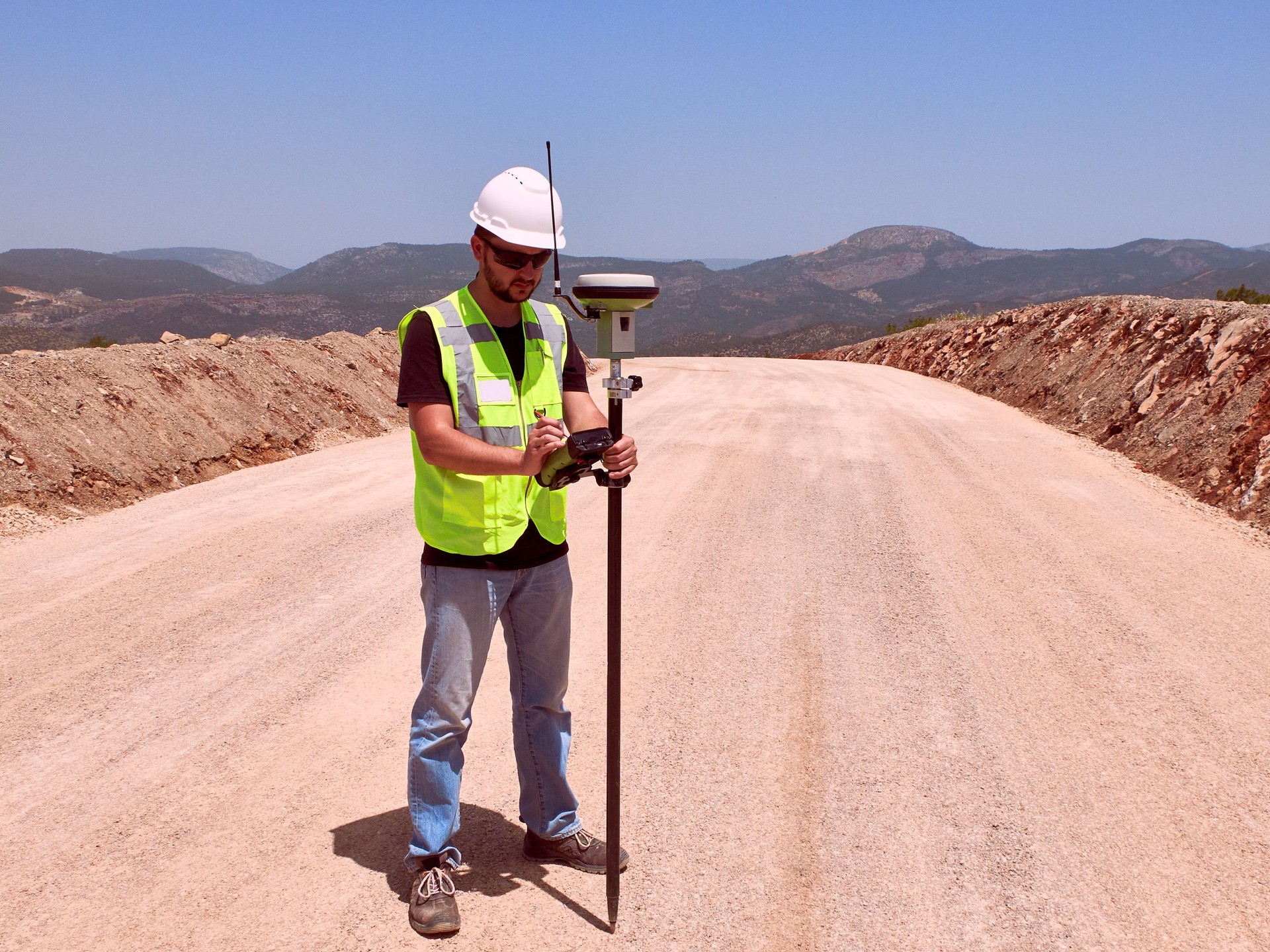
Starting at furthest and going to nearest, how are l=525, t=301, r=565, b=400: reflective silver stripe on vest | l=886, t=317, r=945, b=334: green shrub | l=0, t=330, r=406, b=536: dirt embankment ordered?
l=886, t=317, r=945, b=334: green shrub → l=0, t=330, r=406, b=536: dirt embankment → l=525, t=301, r=565, b=400: reflective silver stripe on vest

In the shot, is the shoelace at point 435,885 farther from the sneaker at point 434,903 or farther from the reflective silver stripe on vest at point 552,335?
the reflective silver stripe on vest at point 552,335

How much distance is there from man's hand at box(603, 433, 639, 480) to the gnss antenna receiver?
2 centimetres

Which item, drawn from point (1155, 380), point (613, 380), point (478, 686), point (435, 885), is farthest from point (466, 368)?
point (1155, 380)

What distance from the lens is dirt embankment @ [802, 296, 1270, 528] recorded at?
9.68 meters

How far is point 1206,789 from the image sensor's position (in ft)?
12.5

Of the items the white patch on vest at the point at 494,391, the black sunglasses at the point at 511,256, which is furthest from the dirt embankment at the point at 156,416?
the black sunglasses at the point at 511,256

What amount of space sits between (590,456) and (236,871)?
2.05 metres

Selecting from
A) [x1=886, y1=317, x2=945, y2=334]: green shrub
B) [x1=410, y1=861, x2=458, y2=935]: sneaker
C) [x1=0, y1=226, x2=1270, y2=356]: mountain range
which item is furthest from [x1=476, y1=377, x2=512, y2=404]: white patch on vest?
[x1=0, y1=226, x2=1270, y2=356]: mountain range

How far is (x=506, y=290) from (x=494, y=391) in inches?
12.8

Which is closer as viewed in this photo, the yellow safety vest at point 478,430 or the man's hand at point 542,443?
the man's hand at point 542,443

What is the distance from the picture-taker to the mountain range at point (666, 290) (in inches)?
3652

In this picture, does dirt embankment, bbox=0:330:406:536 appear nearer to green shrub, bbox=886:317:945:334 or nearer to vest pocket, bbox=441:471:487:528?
vest pocket, bbox=441:471:487:528

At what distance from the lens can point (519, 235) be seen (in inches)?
106

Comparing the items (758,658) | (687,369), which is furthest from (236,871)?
(687,369)
